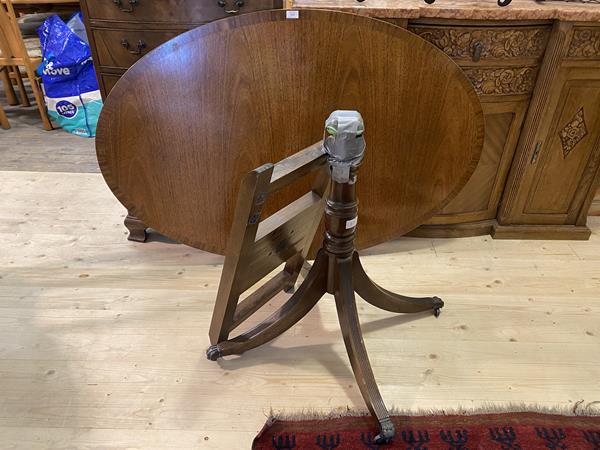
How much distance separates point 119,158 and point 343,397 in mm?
948

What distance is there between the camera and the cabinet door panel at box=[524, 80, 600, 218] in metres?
1.69

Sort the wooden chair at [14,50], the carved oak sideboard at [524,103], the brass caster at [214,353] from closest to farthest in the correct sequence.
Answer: the brass caster at [214,353]
the carved oak sideboard at [524,103]
the wooden chair at [14,50]

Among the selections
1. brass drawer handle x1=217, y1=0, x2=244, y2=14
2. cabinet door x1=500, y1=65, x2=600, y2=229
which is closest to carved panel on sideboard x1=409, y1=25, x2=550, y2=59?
cabinet door x1=500, y1=65, x2=600, y2=229

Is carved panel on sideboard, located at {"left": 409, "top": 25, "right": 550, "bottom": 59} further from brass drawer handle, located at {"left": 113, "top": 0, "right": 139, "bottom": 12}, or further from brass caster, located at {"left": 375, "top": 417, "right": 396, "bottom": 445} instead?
brass caster, located at {"left": 375, "top": 417, "right": 396, "bottom": 445}

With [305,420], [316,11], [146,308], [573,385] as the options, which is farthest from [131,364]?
[573,385]

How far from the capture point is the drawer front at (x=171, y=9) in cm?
147

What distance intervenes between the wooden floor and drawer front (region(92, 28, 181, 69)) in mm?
801

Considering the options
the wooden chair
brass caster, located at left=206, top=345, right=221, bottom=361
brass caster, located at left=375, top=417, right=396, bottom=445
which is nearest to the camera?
brass caster, located at left=375, top=417, right=396, bottom=445

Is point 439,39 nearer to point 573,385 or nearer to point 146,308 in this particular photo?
point 573,385

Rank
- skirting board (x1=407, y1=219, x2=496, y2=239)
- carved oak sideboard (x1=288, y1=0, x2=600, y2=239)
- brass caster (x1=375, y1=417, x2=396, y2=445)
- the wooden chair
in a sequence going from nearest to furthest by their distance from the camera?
brass caster (x1=375, y1=417, x2=396, y2=445) < carved oak sideboard (x1=288, y1=0, x2=600, y2=239) < skirting board (x1=407, y1=219, x2=496, y2=239) < the wooden chair

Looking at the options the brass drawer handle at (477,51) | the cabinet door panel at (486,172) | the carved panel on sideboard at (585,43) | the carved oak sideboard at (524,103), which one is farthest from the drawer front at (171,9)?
the carved panel on sideboard at (585,43)

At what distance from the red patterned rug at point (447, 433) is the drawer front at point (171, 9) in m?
1.34

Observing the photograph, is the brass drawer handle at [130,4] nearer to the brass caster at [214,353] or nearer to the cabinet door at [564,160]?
the brass caster at [214,353]

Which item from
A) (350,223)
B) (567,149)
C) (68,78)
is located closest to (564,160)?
(567,149)
